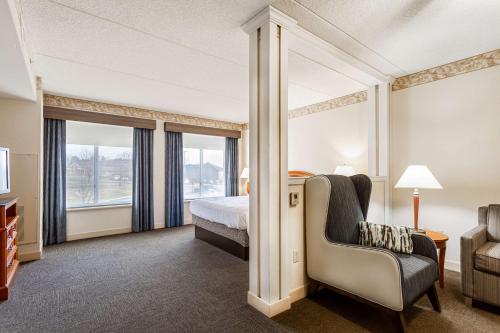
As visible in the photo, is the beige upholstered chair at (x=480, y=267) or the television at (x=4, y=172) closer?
the beige upholstered chair at (x=480, y=267)

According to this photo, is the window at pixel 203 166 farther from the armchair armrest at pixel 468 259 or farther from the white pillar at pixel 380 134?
the armchair armrest at pixel 468 259

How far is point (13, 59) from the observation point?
2.21 metres

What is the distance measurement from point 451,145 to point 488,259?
57.9 inches

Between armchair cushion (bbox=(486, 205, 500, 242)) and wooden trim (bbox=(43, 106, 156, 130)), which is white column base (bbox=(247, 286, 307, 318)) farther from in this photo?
wooden trim (bbox=(43, 106, 156, 130))

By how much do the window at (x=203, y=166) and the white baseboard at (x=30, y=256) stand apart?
2.82m

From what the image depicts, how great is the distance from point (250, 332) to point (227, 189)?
457 cm

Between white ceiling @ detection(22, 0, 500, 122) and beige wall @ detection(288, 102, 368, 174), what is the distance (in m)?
0.50

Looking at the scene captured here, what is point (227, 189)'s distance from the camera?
6336mm

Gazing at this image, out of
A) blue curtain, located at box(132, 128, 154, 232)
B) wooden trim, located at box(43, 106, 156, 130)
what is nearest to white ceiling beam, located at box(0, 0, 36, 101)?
wooden trim, located at box(43, 106, 156, 130)

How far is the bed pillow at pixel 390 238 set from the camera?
217 cm

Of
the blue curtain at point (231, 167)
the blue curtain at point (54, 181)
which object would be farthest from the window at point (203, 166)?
the blue curtain at point (54, 181)

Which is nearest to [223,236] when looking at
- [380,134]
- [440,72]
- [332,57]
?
[380,134]

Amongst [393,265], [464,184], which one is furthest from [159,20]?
[464,184]

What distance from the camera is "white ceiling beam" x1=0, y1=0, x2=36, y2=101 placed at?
1.65 metres
